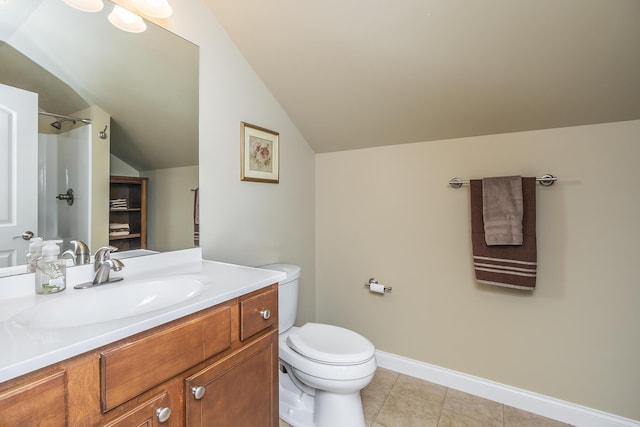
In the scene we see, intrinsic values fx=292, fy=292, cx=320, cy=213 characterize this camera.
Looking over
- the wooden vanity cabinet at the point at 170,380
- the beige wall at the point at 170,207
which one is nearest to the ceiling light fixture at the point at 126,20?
the beige wall at the point at 170,207

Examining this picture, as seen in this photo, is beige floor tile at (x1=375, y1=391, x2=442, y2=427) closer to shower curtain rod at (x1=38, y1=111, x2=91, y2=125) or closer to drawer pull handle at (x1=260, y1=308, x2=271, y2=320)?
drawer pull handle at (x1=260, y1=308, x2=271, y2=320)

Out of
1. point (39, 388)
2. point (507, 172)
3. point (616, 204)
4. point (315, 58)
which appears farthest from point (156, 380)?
point (616, 204)

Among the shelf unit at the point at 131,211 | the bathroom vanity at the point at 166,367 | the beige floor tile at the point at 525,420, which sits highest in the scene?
the shelf unit at the point at 131,211

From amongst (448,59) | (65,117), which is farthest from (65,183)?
(448,59)

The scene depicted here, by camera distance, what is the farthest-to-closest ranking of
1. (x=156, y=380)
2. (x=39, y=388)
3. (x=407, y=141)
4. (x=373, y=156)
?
(x=373, y=156) < (x=407, y=141) < (x=156, y=380) < (x=39, y=388)

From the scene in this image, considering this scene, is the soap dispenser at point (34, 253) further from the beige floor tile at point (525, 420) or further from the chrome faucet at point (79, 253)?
the beige floor tile at point (525, 420)

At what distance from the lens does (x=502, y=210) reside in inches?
65.4

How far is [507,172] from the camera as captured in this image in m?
1.73

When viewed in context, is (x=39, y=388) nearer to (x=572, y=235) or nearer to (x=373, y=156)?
(x=373, y=156)

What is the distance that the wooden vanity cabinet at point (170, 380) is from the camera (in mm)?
558

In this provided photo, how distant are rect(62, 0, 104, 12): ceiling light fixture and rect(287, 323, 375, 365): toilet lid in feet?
5.50

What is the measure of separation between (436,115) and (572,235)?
39.1 inches

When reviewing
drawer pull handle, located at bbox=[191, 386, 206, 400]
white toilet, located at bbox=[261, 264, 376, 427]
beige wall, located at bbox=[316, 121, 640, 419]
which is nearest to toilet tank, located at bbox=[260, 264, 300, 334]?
white toilet, located at bbox=[261, 264, 376, 427]

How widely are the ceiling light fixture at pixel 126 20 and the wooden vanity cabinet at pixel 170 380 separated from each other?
4.03 ft
